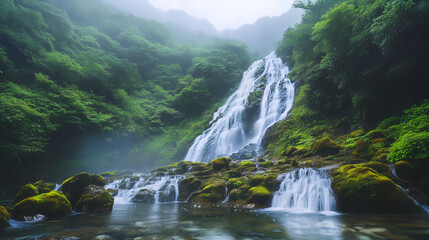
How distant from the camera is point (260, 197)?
7500 millimetres

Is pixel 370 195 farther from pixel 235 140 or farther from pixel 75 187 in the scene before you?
pixel 235 140

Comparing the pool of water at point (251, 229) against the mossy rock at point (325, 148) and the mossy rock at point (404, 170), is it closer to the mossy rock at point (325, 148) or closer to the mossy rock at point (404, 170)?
the mossy rock at point (404, 170)

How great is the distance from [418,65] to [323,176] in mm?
6047

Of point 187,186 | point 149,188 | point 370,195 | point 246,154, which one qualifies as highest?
point 246,154

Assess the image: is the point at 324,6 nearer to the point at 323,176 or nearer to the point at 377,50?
the point at 377,50

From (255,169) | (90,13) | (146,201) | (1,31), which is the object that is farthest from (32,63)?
(90,13)

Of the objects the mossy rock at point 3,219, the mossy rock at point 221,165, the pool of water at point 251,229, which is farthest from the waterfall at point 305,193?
the mossy rock at point 3,219

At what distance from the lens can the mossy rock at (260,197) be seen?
7.43 m

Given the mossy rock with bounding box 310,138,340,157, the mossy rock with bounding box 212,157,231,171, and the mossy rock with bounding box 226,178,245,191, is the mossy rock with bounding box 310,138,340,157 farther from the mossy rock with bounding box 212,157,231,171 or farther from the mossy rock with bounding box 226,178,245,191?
the mossy rock with bounding box 212,157,231,171

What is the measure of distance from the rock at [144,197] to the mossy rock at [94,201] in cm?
253

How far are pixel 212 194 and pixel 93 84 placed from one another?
17.5 meters

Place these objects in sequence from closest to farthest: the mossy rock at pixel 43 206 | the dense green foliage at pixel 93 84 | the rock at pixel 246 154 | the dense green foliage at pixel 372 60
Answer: the mossy rock at pixel 43 206
the dense green foliage at pixel 372 60
the dense green foliage at pixel 93 84
the rock at pixel 246 154

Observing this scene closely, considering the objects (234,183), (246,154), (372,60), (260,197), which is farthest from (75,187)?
(372,60)

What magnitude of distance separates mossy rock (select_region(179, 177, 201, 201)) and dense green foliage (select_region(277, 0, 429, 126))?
8967mm
